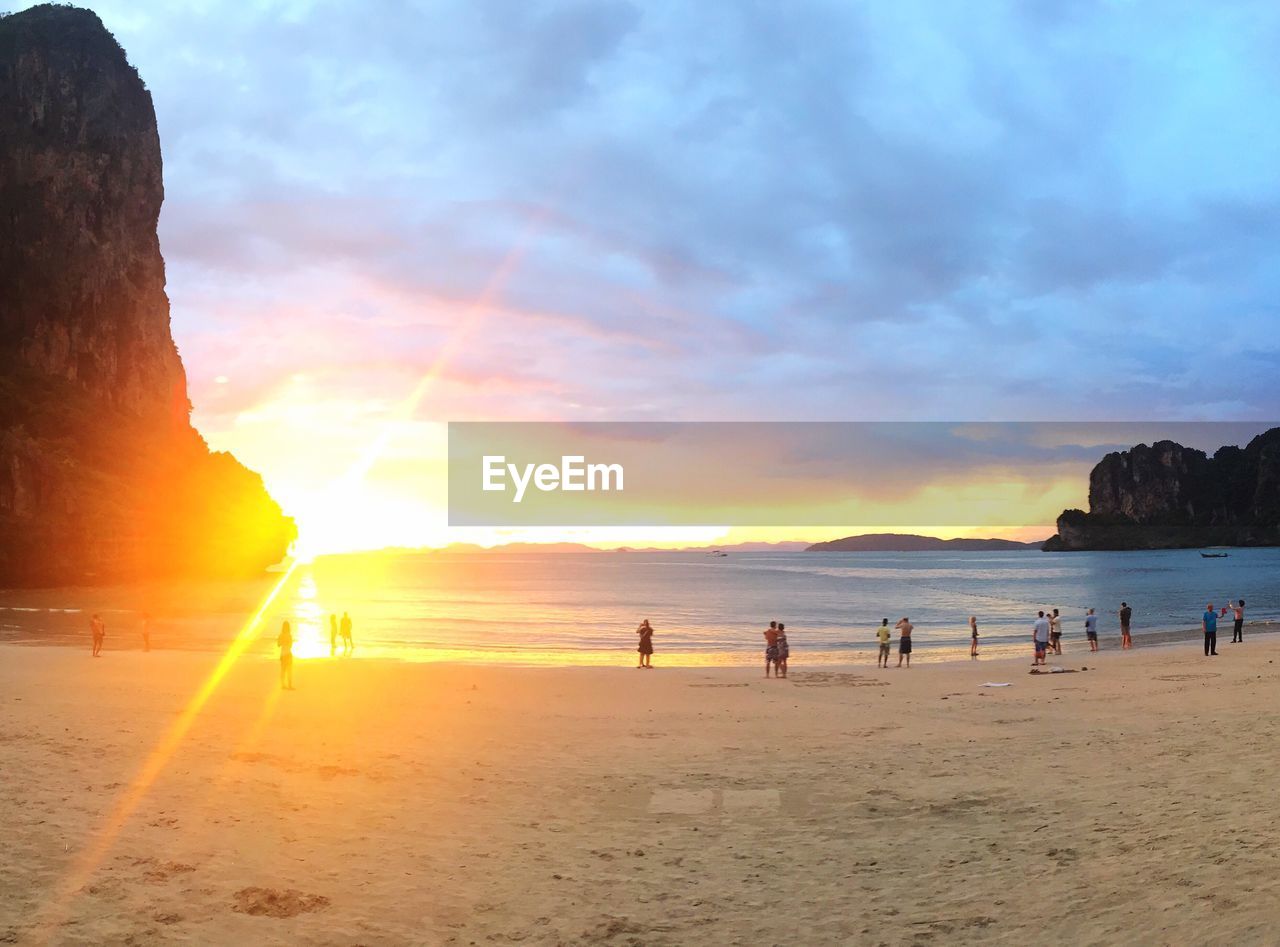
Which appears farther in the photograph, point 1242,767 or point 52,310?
point 52,310

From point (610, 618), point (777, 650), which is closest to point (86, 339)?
point (610, 618)

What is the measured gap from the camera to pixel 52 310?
336ft

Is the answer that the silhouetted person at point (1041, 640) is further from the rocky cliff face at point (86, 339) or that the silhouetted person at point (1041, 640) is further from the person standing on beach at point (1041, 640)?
the rocky cliff face at point (86, 339)

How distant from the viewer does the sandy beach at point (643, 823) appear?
7406 mm

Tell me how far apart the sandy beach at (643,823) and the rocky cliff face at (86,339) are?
77027 millimetres

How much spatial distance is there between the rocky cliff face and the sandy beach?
77027mm

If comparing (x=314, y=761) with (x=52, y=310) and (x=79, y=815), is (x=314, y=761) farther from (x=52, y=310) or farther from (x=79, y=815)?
(x=52, y=310)

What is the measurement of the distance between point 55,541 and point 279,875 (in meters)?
88.9

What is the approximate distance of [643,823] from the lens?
10547mm

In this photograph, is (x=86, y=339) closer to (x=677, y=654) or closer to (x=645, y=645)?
(x=677, y=654)

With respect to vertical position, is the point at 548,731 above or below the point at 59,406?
below

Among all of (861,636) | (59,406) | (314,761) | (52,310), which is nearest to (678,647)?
(861,636)

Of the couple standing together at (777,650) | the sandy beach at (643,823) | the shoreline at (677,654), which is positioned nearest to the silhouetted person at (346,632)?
the shoreline at (677,654)

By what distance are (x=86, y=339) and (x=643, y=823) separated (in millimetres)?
118249
